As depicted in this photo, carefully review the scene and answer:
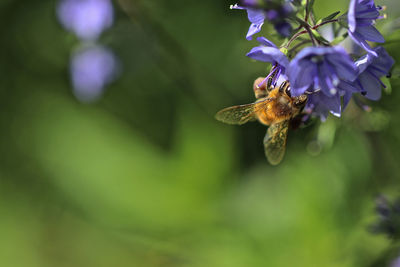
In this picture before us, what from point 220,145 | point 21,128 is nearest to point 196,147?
point 220,145

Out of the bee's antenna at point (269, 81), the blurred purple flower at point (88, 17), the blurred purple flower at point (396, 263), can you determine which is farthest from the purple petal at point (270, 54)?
the blurred purple flower at point (88, 17)

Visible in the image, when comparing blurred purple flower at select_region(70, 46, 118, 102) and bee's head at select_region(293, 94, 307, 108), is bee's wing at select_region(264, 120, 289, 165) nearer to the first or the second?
bee's head at select_region(293, 94, 307, 108)

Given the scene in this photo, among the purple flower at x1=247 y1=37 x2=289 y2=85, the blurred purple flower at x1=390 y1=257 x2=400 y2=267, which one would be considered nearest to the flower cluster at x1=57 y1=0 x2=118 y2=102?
the purple flower at x1=247 y1=37 x2=289 y2=85

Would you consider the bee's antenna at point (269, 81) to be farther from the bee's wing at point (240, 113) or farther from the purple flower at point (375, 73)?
the purple flower at point (375, 73)

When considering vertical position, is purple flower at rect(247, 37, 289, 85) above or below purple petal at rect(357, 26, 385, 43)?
below

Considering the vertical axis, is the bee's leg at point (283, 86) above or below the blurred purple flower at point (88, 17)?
below

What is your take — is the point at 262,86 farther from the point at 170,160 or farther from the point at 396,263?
the point at 170,160
